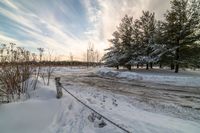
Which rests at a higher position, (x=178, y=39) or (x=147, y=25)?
(x=147, y=25)

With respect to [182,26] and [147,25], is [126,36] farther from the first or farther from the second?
[182,26]

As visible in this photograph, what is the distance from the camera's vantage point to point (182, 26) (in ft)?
68.9

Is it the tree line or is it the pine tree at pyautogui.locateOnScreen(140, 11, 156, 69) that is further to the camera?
the pine tree at pyautogui.locateOnScreen(140, 11, 156, 69)

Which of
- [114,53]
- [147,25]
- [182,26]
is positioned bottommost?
[114,53]

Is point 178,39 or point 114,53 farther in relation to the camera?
point 114,53

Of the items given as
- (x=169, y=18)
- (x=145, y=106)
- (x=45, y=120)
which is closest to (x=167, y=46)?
(x=169, y=18)

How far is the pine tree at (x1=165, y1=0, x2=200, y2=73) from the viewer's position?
20.4 metres

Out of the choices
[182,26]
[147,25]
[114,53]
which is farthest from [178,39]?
[114,53]

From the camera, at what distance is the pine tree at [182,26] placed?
20406mm

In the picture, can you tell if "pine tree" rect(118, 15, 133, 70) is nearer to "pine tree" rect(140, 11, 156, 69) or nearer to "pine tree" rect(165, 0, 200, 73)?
"pine tree" rect(140, 11, 156, 69)

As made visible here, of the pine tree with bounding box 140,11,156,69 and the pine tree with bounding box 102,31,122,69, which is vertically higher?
the pine tree with bounding box 140,11,156,69

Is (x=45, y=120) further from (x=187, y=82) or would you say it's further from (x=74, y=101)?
(x=187, y=82)

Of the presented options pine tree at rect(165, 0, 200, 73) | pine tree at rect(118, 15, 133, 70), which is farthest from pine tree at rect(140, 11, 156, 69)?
pine tree at rect(165, 0, 200, 73)

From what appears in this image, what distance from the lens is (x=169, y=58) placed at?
21.4 m
